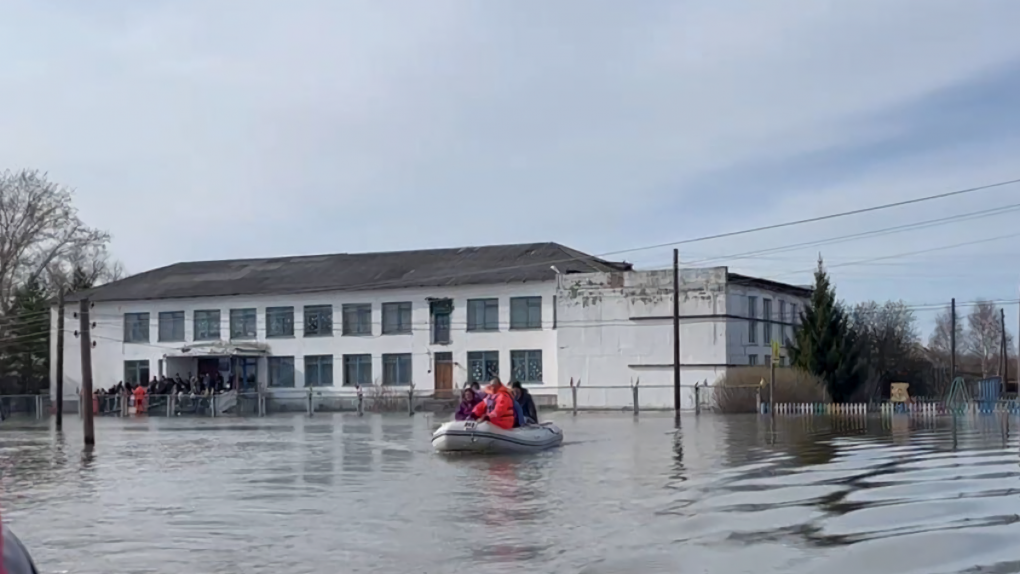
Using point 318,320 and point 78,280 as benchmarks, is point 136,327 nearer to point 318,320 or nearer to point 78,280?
point 318,320

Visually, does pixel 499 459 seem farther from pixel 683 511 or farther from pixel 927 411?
pixel 927 411

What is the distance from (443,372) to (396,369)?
276 centimetres

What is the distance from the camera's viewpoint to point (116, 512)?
16250 millimetres

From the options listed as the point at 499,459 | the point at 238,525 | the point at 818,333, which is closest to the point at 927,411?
the point at 818,333

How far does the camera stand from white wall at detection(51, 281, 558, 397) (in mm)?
61906

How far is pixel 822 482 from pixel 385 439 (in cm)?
1780

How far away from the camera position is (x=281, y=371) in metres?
67.1

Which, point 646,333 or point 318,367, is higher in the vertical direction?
point 646,333

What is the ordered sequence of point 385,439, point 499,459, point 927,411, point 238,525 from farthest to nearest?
point 927,411 < point 385,439 < point 499,459 < point 238,525

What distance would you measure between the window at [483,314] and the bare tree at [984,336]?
167ft

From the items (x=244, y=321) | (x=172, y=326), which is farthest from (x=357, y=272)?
(x=172, y=326)

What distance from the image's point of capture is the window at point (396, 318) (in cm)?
6438

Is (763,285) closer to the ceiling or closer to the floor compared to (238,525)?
closer to the ceiling

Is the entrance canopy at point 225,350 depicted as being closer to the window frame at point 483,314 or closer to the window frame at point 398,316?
the window frame at point 398,316
